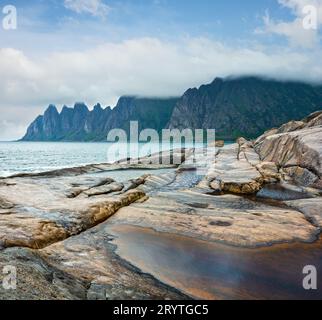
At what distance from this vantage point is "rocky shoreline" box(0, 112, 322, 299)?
31.1 ft

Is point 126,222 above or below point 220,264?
above

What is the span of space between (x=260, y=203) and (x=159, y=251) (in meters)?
11.9

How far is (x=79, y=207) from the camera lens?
17844 mm
